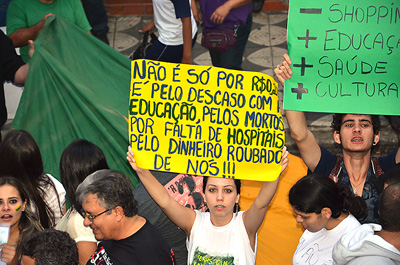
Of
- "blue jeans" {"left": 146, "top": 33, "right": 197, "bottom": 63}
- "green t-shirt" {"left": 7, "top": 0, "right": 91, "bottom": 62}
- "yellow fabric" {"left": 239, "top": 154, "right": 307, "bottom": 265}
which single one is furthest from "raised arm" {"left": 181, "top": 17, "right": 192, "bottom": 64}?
"yellow fabric" {"left": 239, "top": 154, "right": 307, "bottom": 265}

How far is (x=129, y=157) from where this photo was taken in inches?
138

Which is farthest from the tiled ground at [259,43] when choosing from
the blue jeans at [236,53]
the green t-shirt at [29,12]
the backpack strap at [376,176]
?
the backpack strap at [376,176]

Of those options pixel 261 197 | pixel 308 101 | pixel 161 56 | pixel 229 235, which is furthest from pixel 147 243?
pixel 161 56

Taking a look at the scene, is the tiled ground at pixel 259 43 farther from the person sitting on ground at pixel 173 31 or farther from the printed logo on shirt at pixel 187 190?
the printed logo on shirt at pixel 187 190

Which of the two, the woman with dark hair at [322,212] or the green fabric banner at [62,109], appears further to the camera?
the green fabric banner at [62,109]

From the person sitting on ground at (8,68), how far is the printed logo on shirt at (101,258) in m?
2.53

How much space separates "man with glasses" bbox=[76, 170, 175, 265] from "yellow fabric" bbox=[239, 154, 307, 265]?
1.11 meters

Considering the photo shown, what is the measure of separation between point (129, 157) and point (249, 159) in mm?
694

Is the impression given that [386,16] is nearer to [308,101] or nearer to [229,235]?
[308,101]

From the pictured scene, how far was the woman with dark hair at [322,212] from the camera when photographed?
339cm

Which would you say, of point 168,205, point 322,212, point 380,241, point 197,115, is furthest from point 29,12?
point 380,241

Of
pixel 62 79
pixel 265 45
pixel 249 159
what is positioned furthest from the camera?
pixel 265 45

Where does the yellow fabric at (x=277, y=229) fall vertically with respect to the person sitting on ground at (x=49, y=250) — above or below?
below

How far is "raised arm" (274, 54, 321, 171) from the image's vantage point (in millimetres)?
3570
